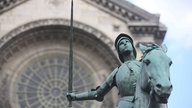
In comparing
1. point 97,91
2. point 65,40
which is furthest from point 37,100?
Result: point 97,91

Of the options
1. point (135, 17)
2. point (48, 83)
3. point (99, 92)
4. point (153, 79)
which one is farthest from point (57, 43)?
point (153, 79)

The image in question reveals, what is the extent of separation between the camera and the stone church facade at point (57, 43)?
22.3 meters

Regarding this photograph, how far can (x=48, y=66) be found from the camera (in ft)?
77.7

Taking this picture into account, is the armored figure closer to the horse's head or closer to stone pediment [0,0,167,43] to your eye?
the horse's head

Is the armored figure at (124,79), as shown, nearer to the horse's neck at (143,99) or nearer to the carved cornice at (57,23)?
the horse's neck at (143,99)

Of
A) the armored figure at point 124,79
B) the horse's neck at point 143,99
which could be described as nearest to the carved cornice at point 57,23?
the armored figure at point 124,79

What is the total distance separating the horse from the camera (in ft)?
11.7

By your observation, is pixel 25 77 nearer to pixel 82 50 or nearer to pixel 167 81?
pixel 82 50

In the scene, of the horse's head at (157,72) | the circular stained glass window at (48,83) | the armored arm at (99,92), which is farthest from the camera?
the circular stained glass window at (48,83)

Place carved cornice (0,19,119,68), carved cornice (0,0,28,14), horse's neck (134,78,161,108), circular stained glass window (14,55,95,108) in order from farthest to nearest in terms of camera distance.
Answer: circular stained glass window (14,55,95,108) < carved cornice (0,0,28,14) < carved cornice (0,19,119,68) < horse's neck (134,78,161,108)

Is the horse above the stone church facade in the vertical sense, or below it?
below

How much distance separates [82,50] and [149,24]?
2860 mm

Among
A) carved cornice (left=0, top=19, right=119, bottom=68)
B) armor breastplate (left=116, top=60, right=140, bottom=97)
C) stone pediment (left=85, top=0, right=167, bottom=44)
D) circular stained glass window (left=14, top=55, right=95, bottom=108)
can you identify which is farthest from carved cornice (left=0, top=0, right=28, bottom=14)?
armor breastplate (left=116, top=60, right=140, bottom=97)

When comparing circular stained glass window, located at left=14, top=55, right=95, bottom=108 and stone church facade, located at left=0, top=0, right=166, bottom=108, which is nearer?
stone church facade, located at left=0, top=0, right=166, bottom=108
